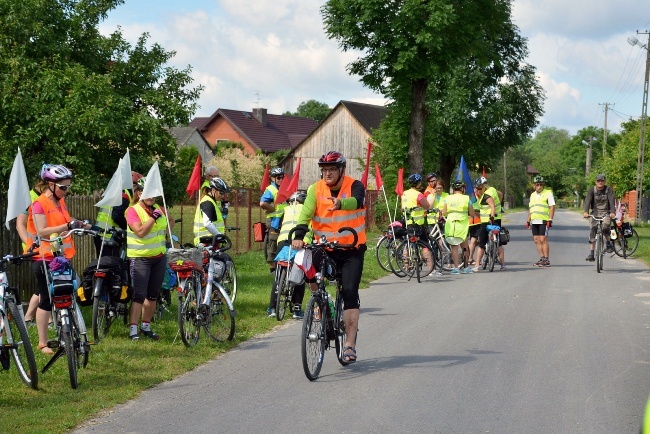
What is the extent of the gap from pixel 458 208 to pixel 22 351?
40.3 ft

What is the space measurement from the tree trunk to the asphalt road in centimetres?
2303

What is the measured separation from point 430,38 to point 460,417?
91.4ft

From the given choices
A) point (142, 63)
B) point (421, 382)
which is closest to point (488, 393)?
point (421, 382)

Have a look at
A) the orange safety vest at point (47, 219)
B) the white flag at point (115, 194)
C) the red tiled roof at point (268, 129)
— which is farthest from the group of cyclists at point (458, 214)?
the red tiled roof at point (268, 129)

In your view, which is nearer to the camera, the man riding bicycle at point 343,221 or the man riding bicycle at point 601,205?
the man riding bicycle at point 343,221

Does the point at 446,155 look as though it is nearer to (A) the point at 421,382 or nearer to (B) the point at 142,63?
(B) the point at 142,63

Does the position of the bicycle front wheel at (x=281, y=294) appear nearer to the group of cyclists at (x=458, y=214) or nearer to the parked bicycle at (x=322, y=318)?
the parked bicycle at (x=322, y=318)

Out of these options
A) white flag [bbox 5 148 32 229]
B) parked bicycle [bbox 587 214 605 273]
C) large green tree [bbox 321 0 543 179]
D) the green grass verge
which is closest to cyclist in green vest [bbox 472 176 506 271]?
parked bicycle [bbox 587 214 605 273]

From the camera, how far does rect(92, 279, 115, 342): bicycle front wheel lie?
1050 cm

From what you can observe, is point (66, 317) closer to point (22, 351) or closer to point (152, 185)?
point (22, 351)

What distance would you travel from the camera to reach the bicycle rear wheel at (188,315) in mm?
10180

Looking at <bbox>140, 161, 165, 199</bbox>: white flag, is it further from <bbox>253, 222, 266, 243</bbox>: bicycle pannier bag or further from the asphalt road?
<bbox>253, 222, 266, 243</bbox>: bicycle pannier bag

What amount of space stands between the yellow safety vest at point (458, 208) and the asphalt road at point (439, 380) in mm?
5091

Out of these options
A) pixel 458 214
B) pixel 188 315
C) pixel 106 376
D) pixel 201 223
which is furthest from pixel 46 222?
pixel 458 214
